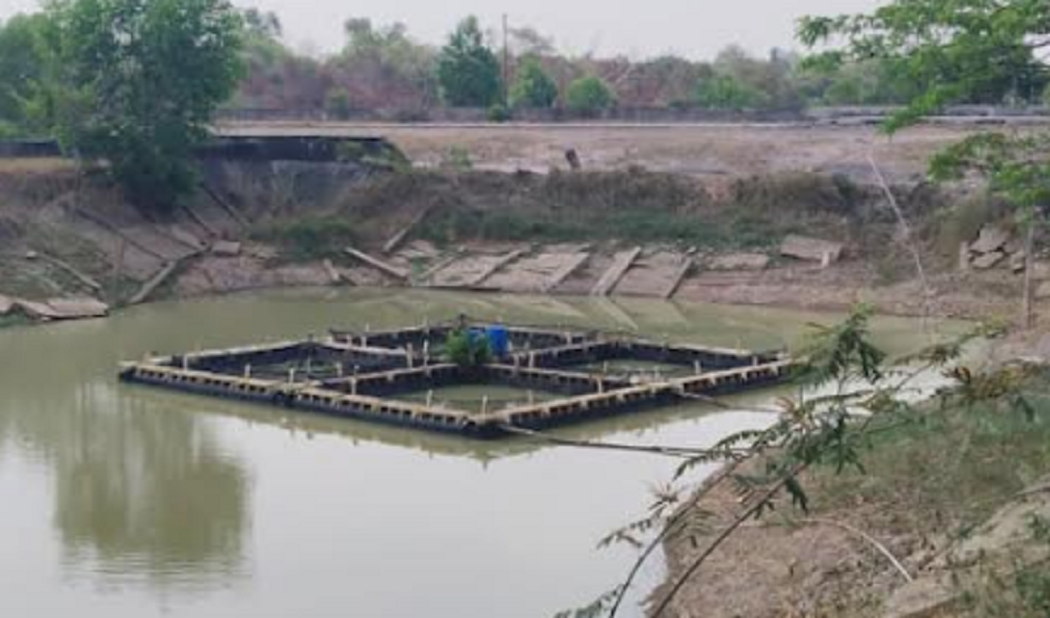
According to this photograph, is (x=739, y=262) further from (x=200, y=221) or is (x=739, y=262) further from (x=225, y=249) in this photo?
(x=200, y=221)

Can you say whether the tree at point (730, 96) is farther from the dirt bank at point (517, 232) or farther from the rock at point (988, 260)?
the rock at point (988, 260)

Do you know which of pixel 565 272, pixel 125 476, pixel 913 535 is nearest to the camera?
pixel 913 535

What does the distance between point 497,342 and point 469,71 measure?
132ft

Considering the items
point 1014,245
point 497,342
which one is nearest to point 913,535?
point 497,342

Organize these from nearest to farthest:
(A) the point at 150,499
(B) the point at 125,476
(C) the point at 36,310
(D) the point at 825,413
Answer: (D) the point at 825,413, (A) the point at 150,499, (B) the point at 125,476, (C) the point at 36,310

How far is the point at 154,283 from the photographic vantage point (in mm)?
36469

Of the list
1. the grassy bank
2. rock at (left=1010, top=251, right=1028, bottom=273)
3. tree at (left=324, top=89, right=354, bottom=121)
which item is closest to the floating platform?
the grassy bank

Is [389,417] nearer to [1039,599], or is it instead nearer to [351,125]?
[1039,599]

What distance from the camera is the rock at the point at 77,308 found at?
32719mm

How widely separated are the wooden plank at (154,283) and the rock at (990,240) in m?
17.1

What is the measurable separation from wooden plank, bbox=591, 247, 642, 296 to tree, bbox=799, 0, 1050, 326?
2309cm

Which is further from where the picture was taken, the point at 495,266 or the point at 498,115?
the point at 498,115

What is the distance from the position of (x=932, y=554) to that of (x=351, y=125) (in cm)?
4560

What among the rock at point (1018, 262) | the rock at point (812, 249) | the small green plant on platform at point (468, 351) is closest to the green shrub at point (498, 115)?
the rock at point (812, 249)
